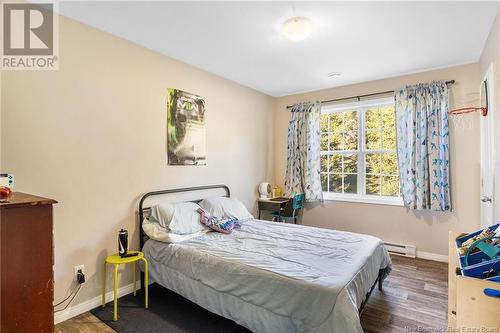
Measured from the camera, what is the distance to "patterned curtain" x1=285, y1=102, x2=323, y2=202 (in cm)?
428

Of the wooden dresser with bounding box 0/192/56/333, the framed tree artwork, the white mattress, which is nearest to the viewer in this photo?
the wooden dresser with bounding box 0/192/56/333

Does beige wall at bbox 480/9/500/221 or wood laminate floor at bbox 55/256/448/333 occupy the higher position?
beige wall at bbox 480/9/500/221

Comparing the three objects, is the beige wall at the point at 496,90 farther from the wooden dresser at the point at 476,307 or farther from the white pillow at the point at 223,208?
the white pillow at the point at 223,208

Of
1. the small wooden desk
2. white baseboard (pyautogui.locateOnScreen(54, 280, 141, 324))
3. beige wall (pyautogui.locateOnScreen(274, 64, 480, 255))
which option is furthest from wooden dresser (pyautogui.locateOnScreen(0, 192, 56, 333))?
beige wall (pyautogui.locateOnScreen(274, 64, 480, 255))

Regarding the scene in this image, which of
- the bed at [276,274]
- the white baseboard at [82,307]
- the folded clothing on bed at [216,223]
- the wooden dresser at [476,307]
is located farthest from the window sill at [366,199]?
the white baseboard at [82,307]

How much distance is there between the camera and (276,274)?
1.83m

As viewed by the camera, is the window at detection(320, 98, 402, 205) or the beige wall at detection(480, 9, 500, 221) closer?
the beige wall at detection(480, 9, 500, 221)

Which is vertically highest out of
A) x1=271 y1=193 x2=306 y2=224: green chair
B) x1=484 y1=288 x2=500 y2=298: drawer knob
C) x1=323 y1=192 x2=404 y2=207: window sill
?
x1=484 y1=288 x2=500 y2=298: drawer knob

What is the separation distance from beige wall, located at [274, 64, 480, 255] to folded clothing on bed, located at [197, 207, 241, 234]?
1924 millimetres

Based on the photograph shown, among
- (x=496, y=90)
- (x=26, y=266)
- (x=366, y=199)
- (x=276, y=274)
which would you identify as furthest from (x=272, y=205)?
(x=26, y=266)

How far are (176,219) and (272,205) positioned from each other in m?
1.87

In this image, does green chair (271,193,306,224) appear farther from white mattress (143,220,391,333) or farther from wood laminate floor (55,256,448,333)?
wood laminate floor (55,256,448,333)

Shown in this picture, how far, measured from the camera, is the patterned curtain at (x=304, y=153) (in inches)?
168

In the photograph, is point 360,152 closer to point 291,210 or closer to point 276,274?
point 291,210
